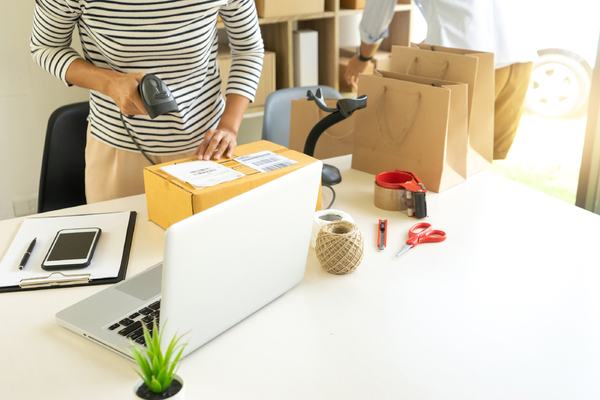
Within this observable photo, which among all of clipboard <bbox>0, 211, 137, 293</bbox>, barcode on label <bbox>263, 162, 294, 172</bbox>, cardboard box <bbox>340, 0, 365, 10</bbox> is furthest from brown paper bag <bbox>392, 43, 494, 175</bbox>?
cardboard box <bbox>340, 0, 365, 10</bbox>

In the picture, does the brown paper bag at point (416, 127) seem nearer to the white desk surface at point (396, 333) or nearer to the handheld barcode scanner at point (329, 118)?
the handheld barcode scanner at point (329, 118)

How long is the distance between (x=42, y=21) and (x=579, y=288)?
52.3 inches

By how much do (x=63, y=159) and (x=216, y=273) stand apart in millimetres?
1074

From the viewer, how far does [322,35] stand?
2.83 meters

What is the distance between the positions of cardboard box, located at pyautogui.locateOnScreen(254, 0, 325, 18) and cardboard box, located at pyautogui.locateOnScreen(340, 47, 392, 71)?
1.32 feet

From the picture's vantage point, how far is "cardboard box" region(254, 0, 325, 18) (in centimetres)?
242

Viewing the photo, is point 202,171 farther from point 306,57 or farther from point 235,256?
point 306,57

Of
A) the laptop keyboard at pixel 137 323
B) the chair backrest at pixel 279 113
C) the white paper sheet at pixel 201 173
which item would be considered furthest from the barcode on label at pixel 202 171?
the chair backrest at pixel 279 113

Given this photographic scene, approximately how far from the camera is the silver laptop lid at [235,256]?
2.31ft

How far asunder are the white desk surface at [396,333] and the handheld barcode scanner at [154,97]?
0.93ft

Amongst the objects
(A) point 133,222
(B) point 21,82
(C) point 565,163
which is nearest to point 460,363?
(A) point 133,222

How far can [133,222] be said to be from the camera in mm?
1219

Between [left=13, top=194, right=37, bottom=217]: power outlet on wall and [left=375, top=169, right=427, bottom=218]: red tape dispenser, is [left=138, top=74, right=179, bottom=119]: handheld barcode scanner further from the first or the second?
[left=13, top=194, right=37, bottom=217]: power outlet on wall

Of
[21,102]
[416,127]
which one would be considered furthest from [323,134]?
[21,102]
